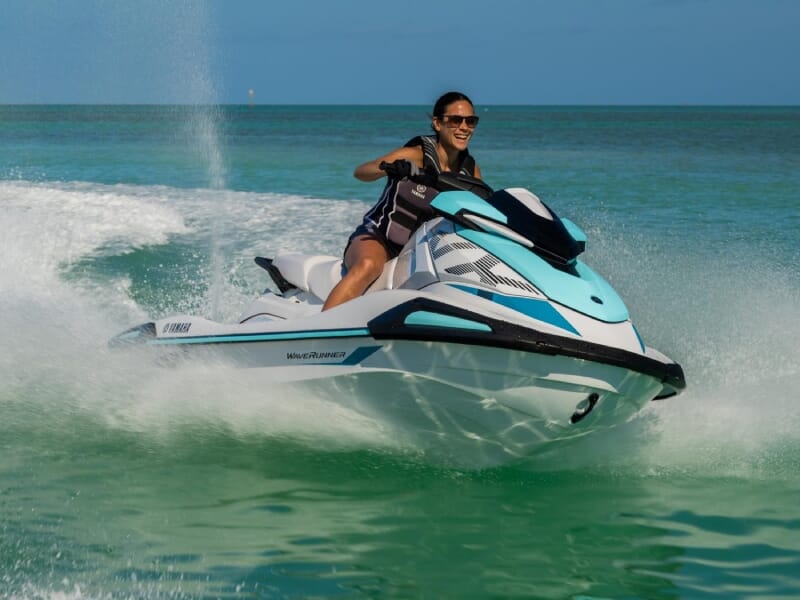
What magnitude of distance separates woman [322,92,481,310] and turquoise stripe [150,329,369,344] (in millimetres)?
303

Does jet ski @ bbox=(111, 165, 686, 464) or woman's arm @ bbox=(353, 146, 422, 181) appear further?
woman's arm @ bbox=(353, 146, 422, 181)

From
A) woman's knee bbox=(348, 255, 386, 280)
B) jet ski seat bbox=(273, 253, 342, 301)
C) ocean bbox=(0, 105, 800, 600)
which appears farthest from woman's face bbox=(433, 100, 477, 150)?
ocean bbox=(0, 105, 800, 600)

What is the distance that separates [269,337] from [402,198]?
85 centimetres

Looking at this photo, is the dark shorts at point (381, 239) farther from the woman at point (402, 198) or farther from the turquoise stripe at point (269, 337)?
the turquoise stripe at point (269, 337)

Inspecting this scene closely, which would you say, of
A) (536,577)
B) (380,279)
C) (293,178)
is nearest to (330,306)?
(380,279)

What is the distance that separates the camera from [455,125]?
15.7 feet

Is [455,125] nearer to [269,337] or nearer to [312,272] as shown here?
[312,272]

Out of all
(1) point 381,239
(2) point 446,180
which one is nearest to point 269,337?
(1) point 381,239

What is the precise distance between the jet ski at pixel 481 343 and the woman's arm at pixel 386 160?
0.82 feet

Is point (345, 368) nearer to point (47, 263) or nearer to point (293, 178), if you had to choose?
point (47, 263)

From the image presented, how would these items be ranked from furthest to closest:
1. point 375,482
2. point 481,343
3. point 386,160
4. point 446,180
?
point 386,160
point 446,180
point 375,482
point 481,343

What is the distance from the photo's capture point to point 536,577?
3635 mm

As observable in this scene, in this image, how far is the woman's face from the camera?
4.77 m

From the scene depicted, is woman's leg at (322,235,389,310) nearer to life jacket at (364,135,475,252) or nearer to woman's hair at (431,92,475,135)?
life jacket at (364,135,475,252)
